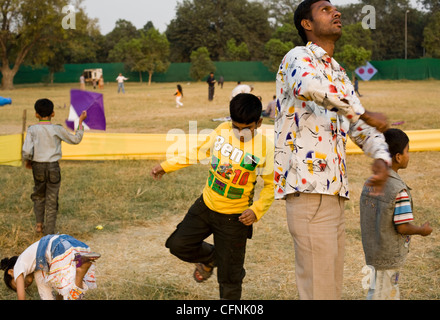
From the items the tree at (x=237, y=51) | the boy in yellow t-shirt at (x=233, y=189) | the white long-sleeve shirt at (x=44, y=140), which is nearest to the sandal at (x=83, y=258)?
the boy in yellow t-shirt at (x=233, y=189)

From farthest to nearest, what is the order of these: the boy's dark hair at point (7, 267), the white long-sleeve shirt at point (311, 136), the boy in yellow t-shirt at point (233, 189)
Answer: the boy's dark hair at point (7, 267)
the boy in yellow t-shirt at point (233, 189)
the white long-sleeve shirt at point (311, 136)

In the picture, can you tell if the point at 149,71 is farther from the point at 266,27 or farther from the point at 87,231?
the point at 87,231

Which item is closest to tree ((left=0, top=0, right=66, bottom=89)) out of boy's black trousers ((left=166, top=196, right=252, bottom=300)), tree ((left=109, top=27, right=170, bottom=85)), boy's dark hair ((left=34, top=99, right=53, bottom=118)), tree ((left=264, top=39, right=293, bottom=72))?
tree ((left=109, top=27, right=170, bottom=85))

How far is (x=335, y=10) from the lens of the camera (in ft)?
9.20

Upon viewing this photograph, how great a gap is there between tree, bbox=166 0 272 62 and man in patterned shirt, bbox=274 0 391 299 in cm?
6051

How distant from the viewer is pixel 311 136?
2701 mm

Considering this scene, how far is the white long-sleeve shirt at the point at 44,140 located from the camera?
5.58 meters

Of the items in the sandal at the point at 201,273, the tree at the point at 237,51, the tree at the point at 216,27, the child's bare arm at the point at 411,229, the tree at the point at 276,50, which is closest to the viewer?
the child's bare arm at the point at 411,229

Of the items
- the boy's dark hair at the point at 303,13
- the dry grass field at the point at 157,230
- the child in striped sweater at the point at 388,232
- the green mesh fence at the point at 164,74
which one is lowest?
the dry grass field at the point at 157,230

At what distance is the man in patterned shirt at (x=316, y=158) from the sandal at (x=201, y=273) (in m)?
1.44

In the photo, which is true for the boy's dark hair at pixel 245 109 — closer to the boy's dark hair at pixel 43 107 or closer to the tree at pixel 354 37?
the boy's dark hair at pixel 43 107

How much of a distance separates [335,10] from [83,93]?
23.7 feet

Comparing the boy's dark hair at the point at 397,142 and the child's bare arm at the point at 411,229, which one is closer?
the child's bare arm at the point at 411,229

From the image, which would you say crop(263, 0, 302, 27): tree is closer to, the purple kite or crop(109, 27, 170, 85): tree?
crop(109, 27, 170, 85): tree
